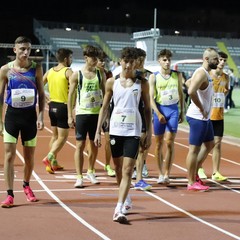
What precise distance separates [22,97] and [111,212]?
1.76 metres

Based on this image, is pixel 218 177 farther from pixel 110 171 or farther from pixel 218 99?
pixel 110 171

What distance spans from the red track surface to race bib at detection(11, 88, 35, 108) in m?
1.21

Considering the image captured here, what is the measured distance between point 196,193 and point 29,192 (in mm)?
2357

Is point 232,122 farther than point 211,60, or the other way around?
point 232,122

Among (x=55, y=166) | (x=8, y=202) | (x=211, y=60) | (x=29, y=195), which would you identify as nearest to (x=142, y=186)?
(x=29, y=195)

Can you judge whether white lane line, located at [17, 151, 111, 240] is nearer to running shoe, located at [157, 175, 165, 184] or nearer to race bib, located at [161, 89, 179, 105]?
running shoe, located at [157, 175, 165, 184]

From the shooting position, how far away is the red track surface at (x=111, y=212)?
6449 millimetres

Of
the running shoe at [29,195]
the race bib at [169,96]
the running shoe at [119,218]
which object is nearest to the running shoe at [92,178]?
the race bib at [169,96]

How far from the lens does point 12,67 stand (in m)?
7.87

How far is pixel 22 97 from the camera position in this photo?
25.7ft

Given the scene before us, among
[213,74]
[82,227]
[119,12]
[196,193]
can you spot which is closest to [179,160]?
[213,74]

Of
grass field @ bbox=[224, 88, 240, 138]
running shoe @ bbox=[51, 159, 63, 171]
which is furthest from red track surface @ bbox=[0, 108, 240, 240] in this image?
grass field @ bbox=[224, 88, 240, 138]

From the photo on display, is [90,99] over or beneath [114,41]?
beneath

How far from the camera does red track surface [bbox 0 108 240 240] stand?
6449 mm
